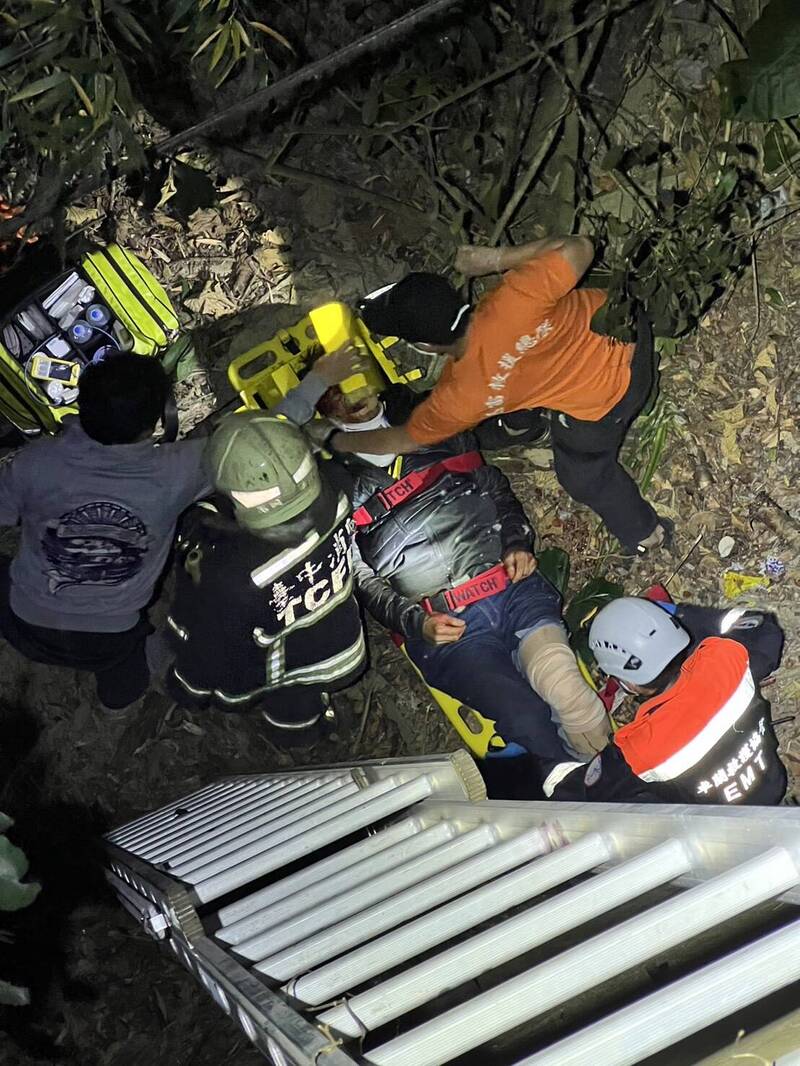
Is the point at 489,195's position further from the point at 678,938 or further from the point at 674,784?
the point at 678,938

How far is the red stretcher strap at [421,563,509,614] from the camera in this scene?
4.04 metres

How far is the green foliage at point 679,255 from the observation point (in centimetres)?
357

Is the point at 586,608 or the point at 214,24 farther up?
the point at 214,24

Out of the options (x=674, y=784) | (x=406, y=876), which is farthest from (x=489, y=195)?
(x=406, y=876)

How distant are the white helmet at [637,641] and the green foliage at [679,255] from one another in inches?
42.4

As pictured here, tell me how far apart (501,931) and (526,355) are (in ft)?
7.10

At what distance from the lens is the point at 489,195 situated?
426cm

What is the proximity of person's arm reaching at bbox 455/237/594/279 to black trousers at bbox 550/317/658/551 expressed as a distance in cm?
58

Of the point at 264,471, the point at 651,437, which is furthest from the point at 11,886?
the point at 651,437

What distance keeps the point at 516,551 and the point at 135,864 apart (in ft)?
6.49

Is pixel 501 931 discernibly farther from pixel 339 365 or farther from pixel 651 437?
pixel 651 437

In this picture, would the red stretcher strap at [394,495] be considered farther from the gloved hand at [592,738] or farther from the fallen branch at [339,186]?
the fallen branch at [339,186]

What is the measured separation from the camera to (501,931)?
1.82 m

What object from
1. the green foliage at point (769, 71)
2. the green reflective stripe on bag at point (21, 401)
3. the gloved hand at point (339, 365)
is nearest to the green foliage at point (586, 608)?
the gloved hand at point (339, 365)
